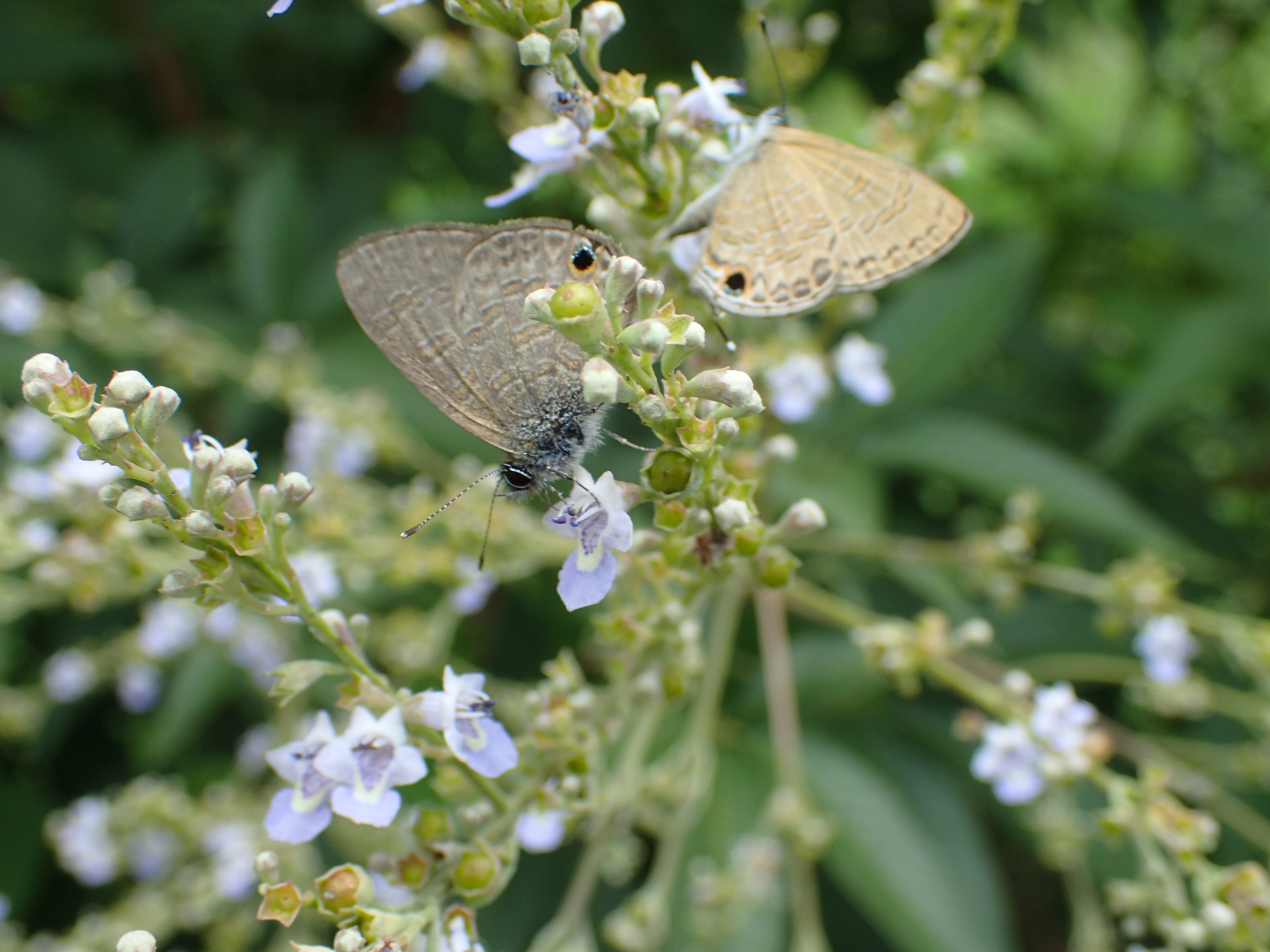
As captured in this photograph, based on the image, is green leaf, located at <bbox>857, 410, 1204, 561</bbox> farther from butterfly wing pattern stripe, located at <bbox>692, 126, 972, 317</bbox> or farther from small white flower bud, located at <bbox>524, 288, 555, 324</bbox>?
small white flower bud, located at <bbox>524, 288, 555, 324</bbox>

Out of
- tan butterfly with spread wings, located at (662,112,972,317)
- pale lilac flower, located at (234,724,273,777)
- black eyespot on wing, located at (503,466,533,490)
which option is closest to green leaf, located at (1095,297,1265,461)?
tan butterfly with spread wings, located at (662,112,972,317)

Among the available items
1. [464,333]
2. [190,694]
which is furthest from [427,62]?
[190,694]

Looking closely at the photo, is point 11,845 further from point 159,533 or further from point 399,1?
point 399,1

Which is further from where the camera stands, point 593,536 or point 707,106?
point 707,106

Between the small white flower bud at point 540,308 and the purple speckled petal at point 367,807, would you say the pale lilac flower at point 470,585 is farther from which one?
the small white flower bud at point 540,308

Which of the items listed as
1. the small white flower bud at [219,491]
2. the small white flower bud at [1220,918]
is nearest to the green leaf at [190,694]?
the small white flower bud at [219,491]

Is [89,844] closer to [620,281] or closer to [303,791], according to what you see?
[303,791]
